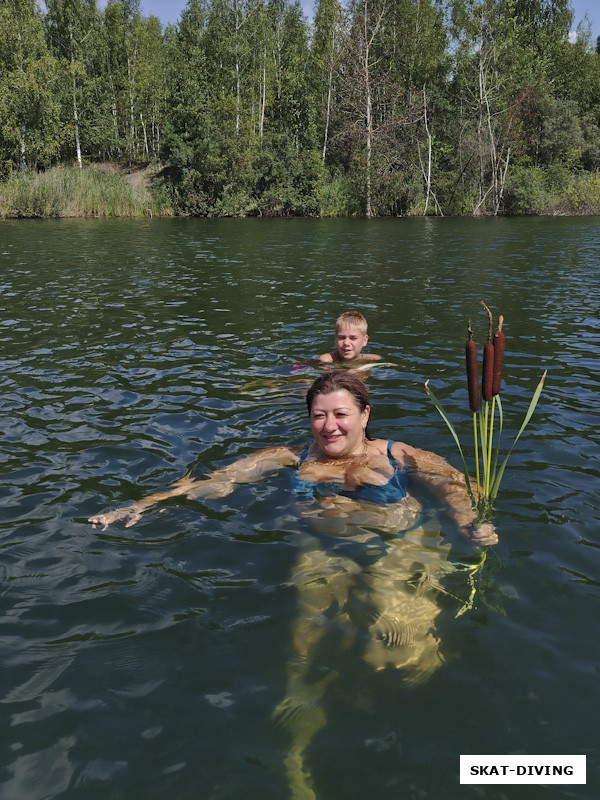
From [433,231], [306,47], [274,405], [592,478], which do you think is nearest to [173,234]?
A: [433,231]

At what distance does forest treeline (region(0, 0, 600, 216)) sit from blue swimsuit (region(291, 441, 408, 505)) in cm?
4451

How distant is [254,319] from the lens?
12.8 metres

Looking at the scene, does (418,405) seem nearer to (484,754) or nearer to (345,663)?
(345,663)

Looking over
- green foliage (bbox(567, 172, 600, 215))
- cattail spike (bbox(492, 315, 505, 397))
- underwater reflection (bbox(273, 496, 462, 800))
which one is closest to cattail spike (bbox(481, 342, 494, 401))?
cattail spike (bbox(492, 315, 505, 397))

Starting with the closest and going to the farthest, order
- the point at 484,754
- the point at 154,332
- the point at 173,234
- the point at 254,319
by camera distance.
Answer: the point at 484,754, the point at 154,332, the point at 254,319, the point at 173,234

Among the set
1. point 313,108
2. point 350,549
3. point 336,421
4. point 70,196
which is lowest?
point 350,549

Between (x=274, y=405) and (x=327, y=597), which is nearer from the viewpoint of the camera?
(x=327, y=597)

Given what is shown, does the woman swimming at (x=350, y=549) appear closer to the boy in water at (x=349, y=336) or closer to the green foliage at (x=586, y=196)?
the boy in water at (x=349, y=336)

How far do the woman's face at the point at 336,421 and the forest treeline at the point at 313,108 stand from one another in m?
44.5

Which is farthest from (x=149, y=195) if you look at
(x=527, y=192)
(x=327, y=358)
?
(x=327, y=358)

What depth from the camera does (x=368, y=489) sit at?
514 cm

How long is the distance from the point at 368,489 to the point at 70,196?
4083 centimetres

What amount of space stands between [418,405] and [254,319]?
579cm

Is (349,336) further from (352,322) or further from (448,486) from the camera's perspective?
(448,486)
